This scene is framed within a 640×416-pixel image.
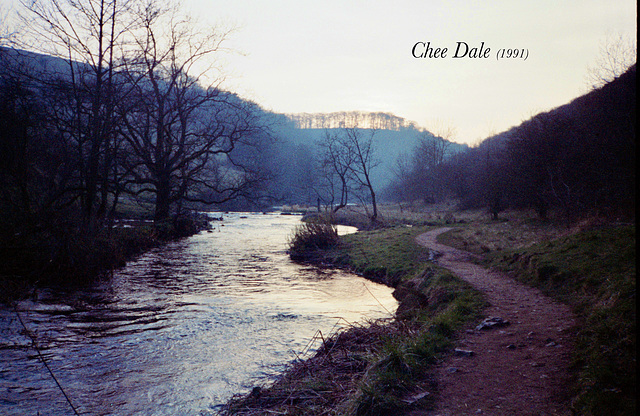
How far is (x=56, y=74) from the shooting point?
15992 mm

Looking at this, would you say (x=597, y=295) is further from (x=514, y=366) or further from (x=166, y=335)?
(x=166, y=335)

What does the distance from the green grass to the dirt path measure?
0.24m

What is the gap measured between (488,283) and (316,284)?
572 cm

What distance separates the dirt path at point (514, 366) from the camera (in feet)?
13.6

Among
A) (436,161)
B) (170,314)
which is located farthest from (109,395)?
(436,161)

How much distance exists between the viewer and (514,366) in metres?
5.05

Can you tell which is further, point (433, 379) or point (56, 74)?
point (56, 74)

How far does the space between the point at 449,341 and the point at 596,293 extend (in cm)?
294

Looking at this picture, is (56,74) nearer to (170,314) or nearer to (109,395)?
(170,314)

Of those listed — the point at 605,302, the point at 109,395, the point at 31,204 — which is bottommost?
the point at 109,395

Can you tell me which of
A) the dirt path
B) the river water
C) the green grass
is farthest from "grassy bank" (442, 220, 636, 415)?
the river water

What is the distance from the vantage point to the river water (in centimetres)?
585

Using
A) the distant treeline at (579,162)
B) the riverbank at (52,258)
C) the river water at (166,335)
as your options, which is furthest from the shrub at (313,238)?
the distant treeline at (579,162)

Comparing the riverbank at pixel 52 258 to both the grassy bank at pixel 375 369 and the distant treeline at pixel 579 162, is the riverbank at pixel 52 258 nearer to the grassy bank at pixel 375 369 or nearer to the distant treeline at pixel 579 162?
the grassy bank at pixel 375 369
